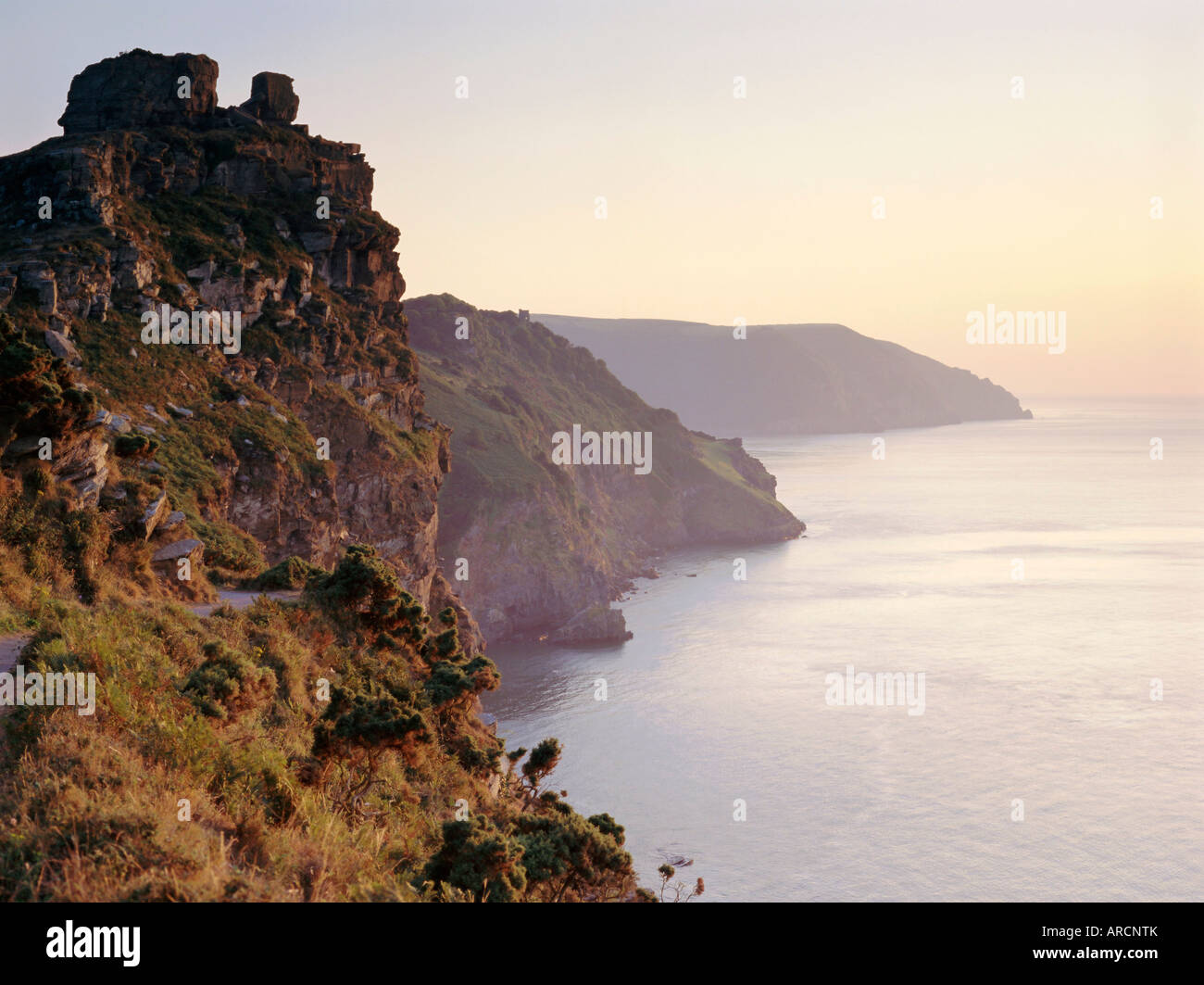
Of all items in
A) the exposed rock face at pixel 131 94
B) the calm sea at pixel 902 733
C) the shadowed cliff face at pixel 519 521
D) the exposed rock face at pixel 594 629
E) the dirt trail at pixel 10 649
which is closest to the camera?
the dirt trail at pixel 10 649

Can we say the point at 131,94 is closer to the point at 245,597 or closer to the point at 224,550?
the point at 224,550

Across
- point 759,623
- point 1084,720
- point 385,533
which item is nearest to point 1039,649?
point 1084,720

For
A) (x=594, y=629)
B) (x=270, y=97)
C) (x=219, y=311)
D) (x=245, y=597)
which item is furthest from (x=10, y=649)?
(x=594, y=629)

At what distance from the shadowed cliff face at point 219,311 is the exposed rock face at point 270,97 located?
0.16m

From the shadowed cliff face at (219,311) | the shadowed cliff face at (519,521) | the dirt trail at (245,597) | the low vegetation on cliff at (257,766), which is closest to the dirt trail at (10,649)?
the low vegetation on cliff at (257,766)

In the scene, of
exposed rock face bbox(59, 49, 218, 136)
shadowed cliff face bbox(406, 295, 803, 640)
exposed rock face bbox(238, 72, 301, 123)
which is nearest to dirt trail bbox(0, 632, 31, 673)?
exposed rock face bbox(59, 49, 218, 136)

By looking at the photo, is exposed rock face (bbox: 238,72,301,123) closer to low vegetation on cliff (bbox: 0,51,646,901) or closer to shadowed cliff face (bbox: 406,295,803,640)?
low vegetation on cliff (bbox: 0,51,646,901)

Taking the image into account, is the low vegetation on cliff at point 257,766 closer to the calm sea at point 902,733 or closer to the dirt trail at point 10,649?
the dirt trail at point 10,649

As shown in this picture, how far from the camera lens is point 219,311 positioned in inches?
2309

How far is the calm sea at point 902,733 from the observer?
68.5m

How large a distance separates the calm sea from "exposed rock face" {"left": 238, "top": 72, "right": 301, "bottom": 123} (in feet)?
211

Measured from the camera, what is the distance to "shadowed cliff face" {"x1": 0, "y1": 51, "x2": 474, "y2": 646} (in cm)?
4400

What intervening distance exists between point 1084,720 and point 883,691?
21194mm
